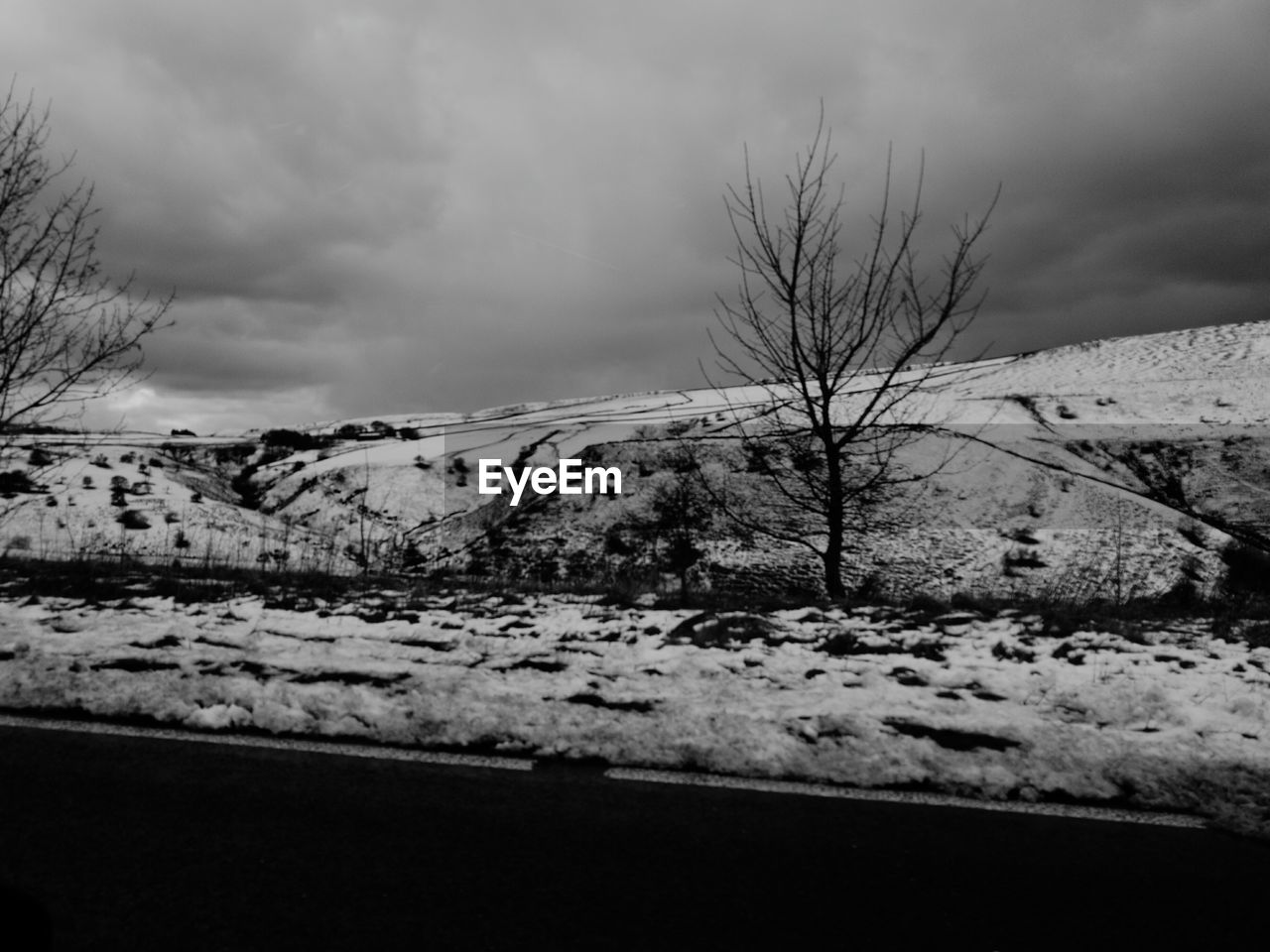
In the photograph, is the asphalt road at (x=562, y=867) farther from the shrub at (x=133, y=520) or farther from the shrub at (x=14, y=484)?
the shrub at (x=14, y=484)

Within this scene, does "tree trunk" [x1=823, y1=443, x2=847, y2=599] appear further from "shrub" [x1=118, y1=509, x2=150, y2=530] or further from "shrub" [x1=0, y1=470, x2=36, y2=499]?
"shrub" [x1=0, y1=470, x2=36, y2=499]

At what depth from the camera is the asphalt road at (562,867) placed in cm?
271

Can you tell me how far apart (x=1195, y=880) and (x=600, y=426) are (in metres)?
14.5

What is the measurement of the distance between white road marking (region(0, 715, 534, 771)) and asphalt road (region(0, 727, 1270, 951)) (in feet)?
0.75

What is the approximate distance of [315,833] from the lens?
3.34 metres

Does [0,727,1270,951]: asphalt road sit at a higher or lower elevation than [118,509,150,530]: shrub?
lower

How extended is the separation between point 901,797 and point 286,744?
9.86 feet

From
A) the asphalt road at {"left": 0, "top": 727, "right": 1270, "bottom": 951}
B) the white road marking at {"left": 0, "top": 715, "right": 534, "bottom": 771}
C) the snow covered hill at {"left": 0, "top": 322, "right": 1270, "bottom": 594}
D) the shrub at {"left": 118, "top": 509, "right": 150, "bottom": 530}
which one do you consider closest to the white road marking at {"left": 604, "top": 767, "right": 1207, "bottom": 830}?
the asphalt road at {"left": 0, "top": 727, "right": 1270, "bottom": 951}

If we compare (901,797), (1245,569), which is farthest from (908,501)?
(901,797)

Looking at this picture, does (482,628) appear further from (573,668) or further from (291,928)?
(291,928)

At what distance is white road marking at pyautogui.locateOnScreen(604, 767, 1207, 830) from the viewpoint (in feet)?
12.0

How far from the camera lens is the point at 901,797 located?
3.83 meters

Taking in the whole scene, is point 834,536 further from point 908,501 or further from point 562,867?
point 562,867

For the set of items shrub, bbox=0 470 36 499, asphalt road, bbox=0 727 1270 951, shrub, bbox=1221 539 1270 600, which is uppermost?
shrub, bbox=0 470 36 499
